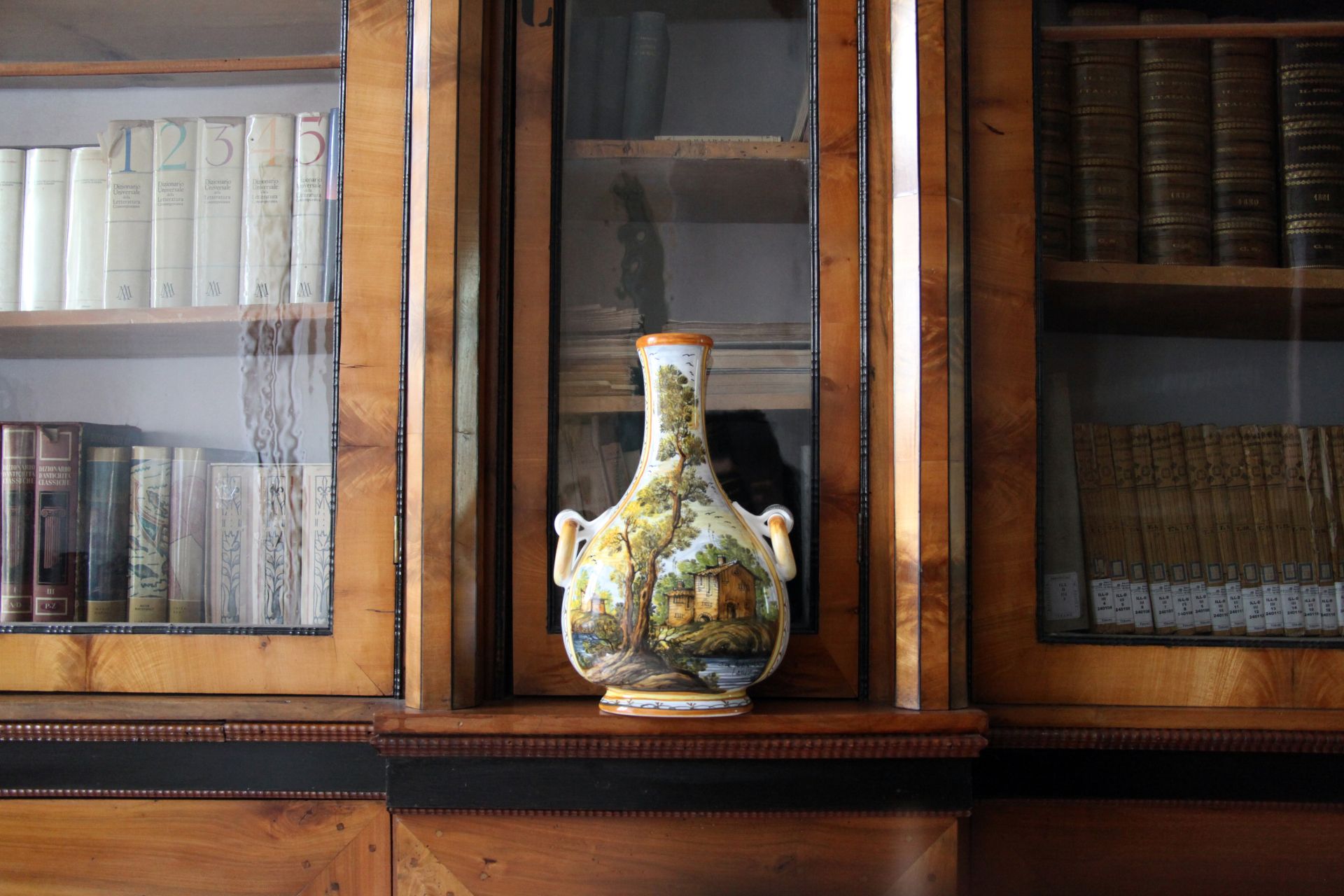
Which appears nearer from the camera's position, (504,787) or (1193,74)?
(504,787)

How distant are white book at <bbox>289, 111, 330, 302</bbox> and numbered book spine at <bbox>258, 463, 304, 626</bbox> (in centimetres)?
17

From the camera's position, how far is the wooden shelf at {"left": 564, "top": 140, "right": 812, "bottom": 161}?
102 centimetres

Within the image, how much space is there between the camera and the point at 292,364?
101 centimetres

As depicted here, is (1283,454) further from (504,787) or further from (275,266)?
(275,266)

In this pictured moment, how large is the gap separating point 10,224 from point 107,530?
1.10 feet

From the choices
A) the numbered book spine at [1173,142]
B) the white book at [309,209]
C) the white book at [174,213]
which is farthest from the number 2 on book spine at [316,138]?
the numbered book spine at [1173,142]

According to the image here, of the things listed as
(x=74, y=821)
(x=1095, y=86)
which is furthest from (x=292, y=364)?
(x=1095, y=86)

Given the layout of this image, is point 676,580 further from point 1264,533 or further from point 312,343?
point 1264,533

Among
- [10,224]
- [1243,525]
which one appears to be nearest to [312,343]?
[10,224]

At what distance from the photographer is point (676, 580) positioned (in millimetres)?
885

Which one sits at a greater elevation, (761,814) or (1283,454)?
(1283,454)

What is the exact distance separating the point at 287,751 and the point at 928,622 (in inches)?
23.1

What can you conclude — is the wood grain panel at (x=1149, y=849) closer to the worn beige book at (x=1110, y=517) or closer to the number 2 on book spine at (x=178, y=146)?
the worn beige book at (x=1110, y=517)

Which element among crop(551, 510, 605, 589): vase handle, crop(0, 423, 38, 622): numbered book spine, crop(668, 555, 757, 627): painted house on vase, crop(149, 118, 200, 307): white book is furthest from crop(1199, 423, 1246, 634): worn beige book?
crop(0, 423, 38, 622): numbered book spine
